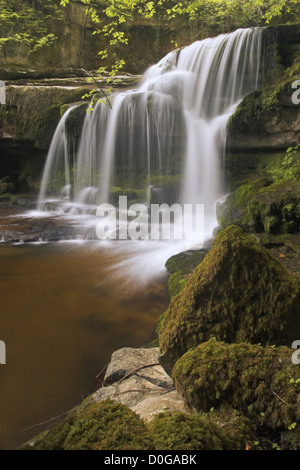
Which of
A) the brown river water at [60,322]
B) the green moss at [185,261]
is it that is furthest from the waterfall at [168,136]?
the brown river water at [60,322]

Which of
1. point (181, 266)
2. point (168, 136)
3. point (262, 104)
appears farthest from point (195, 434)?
point (168, 136)

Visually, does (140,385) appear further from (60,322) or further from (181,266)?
(181,266)

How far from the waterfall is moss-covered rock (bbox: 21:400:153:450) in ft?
24.9

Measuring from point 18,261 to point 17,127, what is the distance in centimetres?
834

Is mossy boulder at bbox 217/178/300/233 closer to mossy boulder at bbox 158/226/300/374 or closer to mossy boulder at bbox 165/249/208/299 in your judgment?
mossy boulder at bbox 165/249/208/299

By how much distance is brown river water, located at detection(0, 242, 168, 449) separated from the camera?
119 inches

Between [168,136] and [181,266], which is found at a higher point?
[168,136]

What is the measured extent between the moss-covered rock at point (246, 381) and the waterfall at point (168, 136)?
6.99 m

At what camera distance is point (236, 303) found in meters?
2.46

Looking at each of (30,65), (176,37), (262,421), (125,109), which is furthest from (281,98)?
(30,65)

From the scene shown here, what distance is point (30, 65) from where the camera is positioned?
14703mm

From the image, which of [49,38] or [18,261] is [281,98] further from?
[49,38]

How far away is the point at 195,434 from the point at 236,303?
1225 millimetres

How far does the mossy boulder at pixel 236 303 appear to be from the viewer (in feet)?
7.77
